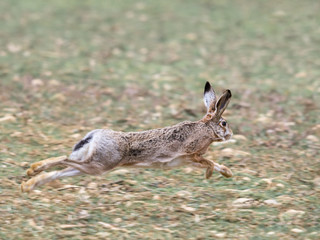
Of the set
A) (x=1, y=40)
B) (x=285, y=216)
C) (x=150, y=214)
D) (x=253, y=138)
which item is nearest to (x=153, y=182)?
(x=150, y=214)

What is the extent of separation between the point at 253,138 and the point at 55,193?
2.22 meters

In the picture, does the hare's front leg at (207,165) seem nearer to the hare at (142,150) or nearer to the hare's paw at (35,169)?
the hare at (142,150)

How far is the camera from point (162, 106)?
671 centimetres

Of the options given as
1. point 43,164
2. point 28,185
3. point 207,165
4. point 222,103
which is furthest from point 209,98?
point 28,185

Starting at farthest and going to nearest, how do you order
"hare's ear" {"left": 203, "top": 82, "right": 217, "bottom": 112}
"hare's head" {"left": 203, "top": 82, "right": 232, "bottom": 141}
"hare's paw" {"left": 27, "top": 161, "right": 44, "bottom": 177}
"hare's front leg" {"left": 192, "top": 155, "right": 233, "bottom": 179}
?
"hare's ear" {"left": 203, "top": 82, "right": 217, "bottom": 112} < "hare's head" {"left": 203, "top": 82, "right": 232, "bottom": 141} < "hare's front leg" {"left": 192, "top": 155, "right": 233, "bottom": 179} < "hare's paw" {"left": 27, "top": 161, "right": 44, "bottom": 177}

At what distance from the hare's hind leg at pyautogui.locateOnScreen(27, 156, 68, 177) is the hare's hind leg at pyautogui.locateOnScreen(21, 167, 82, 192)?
0.24ft

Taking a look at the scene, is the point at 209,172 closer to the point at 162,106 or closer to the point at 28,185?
the point at 28,185

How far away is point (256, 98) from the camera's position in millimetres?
7047

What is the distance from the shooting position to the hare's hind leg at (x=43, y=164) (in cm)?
431

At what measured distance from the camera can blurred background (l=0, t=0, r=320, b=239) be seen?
4.29 m

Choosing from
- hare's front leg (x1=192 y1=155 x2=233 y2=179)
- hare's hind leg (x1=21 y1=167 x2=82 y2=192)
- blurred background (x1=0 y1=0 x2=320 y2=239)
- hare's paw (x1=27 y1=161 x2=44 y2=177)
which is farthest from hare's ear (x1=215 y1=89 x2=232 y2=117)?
hare's paw (x1=27 y1=161 x2=44 y2=177)

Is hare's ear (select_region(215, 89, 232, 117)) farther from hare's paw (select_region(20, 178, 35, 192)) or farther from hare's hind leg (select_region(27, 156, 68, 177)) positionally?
hare's paw (select_region(20, 178, 35, 192))

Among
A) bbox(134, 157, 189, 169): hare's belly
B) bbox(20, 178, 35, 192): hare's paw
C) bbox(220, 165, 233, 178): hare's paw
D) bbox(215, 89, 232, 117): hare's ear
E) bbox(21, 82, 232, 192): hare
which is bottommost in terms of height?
bbox(220, 165, 233, 178): hare's paw

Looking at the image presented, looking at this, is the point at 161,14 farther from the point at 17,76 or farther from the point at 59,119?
the point at 59,119
